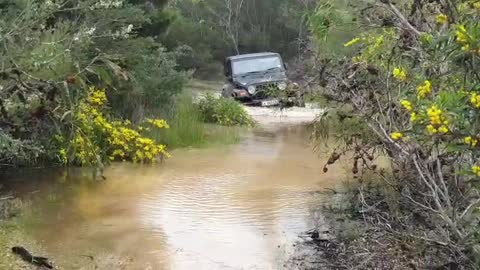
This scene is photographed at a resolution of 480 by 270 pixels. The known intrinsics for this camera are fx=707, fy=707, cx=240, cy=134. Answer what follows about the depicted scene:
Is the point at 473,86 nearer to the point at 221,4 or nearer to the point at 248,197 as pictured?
the point at 248,197

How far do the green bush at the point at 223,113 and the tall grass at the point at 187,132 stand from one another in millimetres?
1021

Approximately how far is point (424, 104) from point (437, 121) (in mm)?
372

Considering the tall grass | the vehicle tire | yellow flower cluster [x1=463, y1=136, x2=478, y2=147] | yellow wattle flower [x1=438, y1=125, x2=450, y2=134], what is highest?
yellow wattle flower [x1=438, y1=125, x2=450, y2=134]

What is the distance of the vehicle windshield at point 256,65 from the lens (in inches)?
760

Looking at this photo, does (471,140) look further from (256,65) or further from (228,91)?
(256,65)

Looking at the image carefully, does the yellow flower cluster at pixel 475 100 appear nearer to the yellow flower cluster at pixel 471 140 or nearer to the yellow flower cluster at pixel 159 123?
the yellow flower cluster at pixel 471 140

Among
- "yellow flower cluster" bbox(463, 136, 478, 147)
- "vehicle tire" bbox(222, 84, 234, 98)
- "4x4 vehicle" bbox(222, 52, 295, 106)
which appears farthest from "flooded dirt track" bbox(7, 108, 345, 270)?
"vehicle tire" bbox(222, 84, 234, 98)

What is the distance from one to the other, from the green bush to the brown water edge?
391cm

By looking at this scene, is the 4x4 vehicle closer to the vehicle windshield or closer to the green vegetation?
the vehicle windshield

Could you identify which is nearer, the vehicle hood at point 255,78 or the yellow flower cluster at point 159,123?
the yellow flower cluster at point 159,123

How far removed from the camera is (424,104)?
110 inches

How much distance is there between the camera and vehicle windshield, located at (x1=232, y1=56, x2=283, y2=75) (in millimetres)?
19312

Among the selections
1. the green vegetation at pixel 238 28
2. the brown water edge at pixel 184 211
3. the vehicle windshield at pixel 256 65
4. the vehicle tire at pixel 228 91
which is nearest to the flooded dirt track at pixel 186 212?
the brown water edge at pixel 184 211

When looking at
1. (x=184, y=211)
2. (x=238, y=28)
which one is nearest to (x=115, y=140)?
(x=184, y=211)
